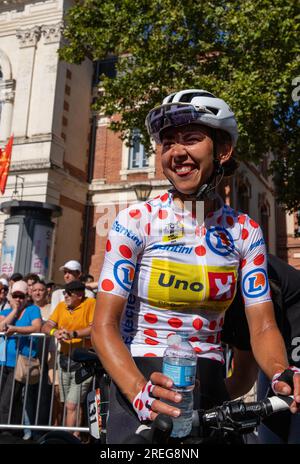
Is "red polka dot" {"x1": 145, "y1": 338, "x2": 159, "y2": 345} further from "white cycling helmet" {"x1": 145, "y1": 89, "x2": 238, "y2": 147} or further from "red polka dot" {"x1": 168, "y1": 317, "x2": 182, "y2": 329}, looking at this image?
"white cycling helmet" {"x1": 145, "y1": 89, "x2": 238, "y2": 147}

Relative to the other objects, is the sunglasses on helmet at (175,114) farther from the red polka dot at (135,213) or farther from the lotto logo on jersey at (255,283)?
the lotto logo on jersey at (255,283)

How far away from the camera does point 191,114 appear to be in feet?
6.28

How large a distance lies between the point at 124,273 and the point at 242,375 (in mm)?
902

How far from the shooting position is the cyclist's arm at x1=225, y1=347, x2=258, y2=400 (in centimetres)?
219

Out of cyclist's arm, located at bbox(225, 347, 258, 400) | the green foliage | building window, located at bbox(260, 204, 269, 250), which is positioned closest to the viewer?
cyclist's arm, located at bbox(225, 347, 258, 400)

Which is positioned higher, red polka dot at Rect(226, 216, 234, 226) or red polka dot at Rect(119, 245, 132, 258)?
red polka dot at Rect(226, 216, 234, 226)

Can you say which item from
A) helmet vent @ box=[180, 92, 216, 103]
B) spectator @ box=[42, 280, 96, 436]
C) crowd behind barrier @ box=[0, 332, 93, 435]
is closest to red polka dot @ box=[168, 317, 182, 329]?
helmet vent @ box=[180, 92, 216, 103]

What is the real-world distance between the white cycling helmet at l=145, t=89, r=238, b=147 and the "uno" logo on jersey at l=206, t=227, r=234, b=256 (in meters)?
0.45

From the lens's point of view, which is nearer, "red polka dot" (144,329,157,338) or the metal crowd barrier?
"red polka dot" (144,329,157,338)

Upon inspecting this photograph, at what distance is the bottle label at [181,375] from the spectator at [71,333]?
3.97 meters

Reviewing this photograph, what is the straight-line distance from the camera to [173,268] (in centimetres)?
180

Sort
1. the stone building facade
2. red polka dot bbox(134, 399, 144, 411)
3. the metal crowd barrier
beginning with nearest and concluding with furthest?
red polka dot bbox(134, 399, 144, 411) → the metal crowd barrier → the stone building facade

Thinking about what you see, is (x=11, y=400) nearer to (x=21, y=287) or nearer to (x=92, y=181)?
(x=21, y=287)

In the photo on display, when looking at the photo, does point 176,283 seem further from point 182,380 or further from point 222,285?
point 182,380
